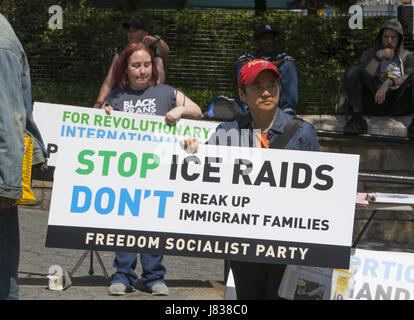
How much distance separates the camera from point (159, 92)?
6508 millimetres

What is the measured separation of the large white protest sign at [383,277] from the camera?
450 cm

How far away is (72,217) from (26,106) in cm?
70

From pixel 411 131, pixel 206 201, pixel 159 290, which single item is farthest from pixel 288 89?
pixel 206 201

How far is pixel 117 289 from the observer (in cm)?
614

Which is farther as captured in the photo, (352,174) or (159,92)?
(159,92)

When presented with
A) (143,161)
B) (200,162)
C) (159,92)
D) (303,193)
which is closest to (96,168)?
(143,161)

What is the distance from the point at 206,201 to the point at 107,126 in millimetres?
2467

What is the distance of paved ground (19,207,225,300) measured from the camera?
6.18 metres

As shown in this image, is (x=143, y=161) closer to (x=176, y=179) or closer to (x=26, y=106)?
(x=176, y=179)

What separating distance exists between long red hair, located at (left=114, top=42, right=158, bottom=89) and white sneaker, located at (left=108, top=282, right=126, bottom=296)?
1656 millimetres

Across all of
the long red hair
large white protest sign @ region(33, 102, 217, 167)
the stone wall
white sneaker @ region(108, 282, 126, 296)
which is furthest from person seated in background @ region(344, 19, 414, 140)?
white sneaker @ region(108, 282, 126, 296)

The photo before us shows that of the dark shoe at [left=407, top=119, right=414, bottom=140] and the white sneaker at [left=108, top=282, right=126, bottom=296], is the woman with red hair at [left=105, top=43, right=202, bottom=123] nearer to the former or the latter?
the white sneaker at [left=108, top=282, right=126, bottom=296]

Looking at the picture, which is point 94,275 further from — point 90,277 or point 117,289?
point 117,289

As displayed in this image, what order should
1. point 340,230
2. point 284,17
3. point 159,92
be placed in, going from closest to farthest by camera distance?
point 340,230, point 159,92, point 284,17
